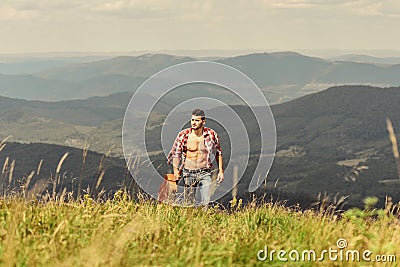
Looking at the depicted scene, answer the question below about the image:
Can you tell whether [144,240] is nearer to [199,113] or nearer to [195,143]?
[199,113]

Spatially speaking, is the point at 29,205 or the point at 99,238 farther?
the point at 29,205

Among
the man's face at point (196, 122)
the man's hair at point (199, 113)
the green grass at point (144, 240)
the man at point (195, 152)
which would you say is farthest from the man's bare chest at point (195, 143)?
the green grass at point (144, 240)

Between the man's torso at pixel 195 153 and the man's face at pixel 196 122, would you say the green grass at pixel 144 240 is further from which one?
the man's torso at pixel 195 153

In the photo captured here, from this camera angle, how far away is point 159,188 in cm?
955

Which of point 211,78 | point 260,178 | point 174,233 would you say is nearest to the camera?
point 174,233

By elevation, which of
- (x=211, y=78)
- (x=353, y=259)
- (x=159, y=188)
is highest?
(x=211, y=78)

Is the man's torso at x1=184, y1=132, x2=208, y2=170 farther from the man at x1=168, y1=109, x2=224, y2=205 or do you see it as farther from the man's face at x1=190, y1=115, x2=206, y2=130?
the man's face at x1=190, y1=115, x2=206, y2=130

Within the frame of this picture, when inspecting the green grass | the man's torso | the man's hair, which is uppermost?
the man's hair

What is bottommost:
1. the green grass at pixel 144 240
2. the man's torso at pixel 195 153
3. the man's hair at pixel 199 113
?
the man's torso at pixel 195 153

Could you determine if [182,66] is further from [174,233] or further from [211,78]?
[174,233]

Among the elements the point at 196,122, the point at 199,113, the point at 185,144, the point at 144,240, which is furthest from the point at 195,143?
the point at 144,240

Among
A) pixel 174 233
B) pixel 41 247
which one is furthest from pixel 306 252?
pixel 41 247

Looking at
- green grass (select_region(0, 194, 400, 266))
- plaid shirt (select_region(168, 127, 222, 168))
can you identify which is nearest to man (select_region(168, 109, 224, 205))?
plaid shirt (select_region(168, 127, 222, 168))

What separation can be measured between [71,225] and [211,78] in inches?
232
